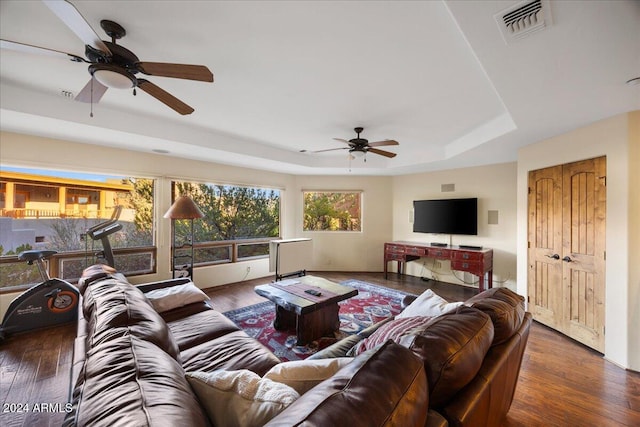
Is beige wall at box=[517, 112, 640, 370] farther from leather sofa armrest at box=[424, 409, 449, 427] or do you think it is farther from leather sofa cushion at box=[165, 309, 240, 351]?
leather sofa cushion at box=[165, 309, 240, 351]

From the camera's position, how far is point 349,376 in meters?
0.77

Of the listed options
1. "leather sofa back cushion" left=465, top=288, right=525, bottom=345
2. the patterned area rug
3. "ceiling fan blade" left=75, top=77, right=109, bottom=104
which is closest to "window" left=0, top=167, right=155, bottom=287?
the patterned area rug

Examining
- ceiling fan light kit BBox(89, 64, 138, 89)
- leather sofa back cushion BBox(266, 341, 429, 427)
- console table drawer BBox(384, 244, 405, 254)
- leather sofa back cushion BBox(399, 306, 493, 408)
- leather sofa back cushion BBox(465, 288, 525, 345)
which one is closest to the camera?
leather sofa back cushion BBox(266, 341, 429, 427)

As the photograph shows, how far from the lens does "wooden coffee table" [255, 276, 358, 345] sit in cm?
255

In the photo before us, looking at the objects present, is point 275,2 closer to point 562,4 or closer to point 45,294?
point 562,4

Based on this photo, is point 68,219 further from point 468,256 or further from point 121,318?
point 468,256

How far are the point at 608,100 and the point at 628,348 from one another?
2136 millimetres

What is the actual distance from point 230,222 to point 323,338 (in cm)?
313

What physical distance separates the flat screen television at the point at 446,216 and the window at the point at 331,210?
1.32 metres

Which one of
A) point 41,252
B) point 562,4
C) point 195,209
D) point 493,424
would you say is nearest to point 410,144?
point 562,4

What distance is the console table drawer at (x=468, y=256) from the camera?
411 centimetres

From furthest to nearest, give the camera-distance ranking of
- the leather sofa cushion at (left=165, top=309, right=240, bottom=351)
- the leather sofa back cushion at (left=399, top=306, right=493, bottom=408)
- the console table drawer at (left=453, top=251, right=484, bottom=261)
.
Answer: the console table drawer at (left=453, top=251, right=484, bottom=261)
the leather sofa cushion at (left=165, top=309, right=240, bottom=351)
the leather sofa back cushion at (left=399, top=306, right=493, bottom=408)

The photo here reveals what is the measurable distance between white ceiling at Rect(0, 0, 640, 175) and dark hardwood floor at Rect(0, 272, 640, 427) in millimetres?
2236

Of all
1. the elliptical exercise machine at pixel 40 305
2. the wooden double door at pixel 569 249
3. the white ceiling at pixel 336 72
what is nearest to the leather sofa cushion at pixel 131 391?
the white ceiling at pixel 336 72
